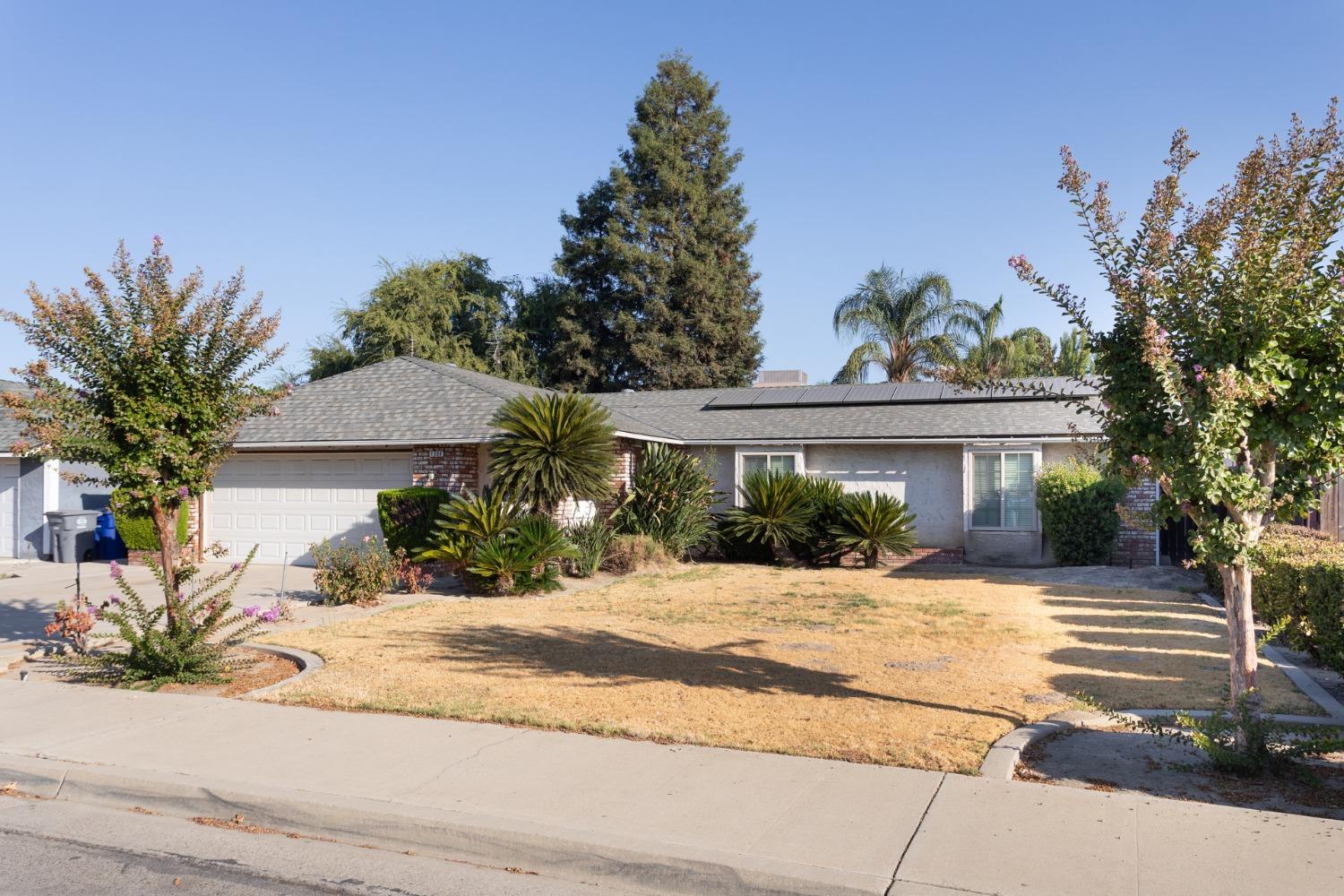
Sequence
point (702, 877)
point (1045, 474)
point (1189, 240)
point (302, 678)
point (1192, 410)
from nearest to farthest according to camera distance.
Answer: point (702, 877)
point (1192, 410)
point (1189, 240)
point (302, 678)
point (1045, 474)

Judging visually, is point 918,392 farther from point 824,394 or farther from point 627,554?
point 627,554

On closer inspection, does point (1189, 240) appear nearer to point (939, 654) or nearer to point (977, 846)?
point (977, 846)

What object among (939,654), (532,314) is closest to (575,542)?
(939,654)

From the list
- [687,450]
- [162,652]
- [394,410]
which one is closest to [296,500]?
[394,410]

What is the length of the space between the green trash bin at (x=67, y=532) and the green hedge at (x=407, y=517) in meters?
8.09

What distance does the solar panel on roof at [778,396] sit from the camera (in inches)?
983

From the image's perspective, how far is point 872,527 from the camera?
1878 centimetres

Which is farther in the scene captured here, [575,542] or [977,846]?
[575,542]

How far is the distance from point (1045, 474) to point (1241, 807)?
14.2 m

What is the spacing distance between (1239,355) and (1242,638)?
5.73 ft

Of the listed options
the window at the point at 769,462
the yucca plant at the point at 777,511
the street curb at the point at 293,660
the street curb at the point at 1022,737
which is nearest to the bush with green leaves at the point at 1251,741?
the street curb at the point at 1022,737

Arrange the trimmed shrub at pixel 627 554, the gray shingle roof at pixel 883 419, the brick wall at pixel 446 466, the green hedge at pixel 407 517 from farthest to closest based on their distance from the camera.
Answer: the gray shingle roof at pixel 883 419 < the trimmed shrub at pixel 627 554 < the brick wall at pixel 446 466 < the green hedge at pixel 407 517

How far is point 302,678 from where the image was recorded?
28.6 feet

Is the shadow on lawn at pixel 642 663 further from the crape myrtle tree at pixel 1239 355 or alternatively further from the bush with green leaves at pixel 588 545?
the bush with green leaves at pixel 588 545
